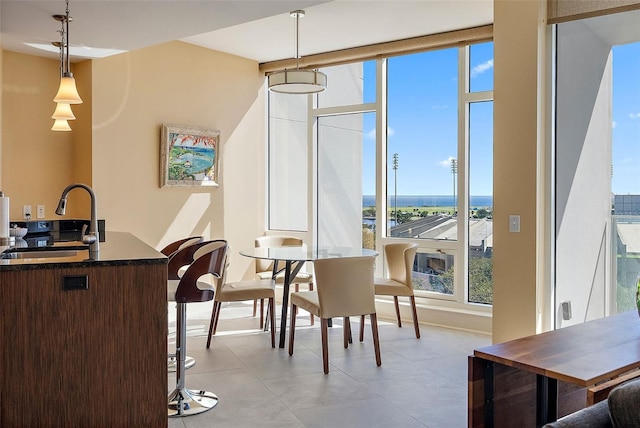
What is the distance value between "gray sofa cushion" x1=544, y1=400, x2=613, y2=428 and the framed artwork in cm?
476

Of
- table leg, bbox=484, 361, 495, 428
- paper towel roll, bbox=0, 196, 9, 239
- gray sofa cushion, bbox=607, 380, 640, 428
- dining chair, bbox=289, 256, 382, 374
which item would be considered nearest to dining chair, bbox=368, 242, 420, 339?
dining chair, bbox=289, 256, 382, 374

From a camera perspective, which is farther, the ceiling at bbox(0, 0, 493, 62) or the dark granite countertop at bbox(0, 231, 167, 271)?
the ceiling at bbox(0, 0, 493, 62)

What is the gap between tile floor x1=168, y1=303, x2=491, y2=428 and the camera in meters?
3.11

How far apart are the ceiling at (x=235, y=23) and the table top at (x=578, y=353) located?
7.97 ft

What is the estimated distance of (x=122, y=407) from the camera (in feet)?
8.44

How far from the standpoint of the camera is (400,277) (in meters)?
5.19

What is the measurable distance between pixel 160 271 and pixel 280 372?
1.64 metres

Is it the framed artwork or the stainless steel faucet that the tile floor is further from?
the framed artwork

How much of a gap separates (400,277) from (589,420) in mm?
3657

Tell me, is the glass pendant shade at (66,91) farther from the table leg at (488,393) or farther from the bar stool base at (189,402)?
the table leg at (488,393)

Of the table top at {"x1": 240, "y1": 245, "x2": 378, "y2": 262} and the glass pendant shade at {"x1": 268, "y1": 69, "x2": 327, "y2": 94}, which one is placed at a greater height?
the glass pendant shade at {"x1": 268, "y1": 69, "x2": 327, "y2": 94}

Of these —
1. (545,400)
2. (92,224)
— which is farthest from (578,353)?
(92,224)

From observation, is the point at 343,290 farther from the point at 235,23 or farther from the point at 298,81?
the point at 235,23

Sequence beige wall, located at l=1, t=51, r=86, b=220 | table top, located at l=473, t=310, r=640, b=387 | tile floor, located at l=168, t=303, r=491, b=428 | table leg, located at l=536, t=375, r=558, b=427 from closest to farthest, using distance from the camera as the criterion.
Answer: table top, located at l=473, t=310, r=640, b=387 < table leg, located at l=536, t=375, r=558, b=427 < tile floor, located at l=168, t=303, r=491, b=428 < beige wall, located at l=1, t=51, r=86, b=220
